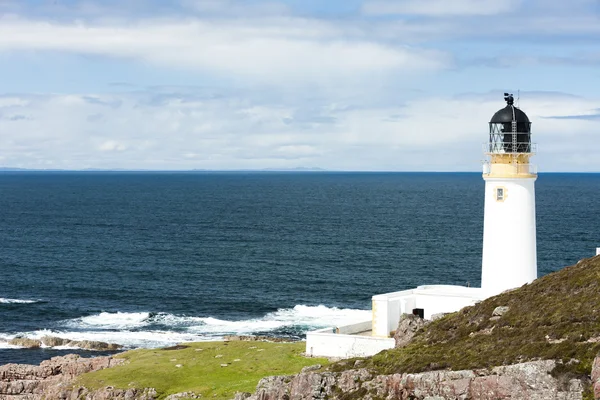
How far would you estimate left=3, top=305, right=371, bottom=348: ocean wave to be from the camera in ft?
230

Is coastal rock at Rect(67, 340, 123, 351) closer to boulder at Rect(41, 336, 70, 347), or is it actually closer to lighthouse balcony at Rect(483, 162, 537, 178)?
boulder at Rect(41, 336, 70, 347)

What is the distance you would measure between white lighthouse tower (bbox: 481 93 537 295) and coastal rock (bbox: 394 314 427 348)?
4184 mm

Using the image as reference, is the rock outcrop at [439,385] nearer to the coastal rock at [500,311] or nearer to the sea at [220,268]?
the coastal rock at [500,311]

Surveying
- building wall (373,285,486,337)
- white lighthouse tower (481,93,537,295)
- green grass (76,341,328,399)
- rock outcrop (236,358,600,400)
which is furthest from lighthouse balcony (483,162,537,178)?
rock outcrop (236,358,600,400)

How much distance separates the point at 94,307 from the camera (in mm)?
84188

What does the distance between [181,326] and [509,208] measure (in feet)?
119

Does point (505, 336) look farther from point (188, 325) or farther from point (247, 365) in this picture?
point (188, 325)

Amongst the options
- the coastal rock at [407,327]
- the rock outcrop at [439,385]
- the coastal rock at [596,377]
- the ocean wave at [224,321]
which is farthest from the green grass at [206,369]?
the coastal rock at [596,377]

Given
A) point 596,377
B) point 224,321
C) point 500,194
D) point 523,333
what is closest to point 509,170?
point 500,194

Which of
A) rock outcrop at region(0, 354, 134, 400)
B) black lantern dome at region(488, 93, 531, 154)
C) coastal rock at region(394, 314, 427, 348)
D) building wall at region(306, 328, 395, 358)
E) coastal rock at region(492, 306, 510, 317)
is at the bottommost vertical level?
rock outcrop at region(0, 354, 134, 400)

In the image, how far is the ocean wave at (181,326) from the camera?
70125 mm

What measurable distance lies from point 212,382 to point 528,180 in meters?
19.7

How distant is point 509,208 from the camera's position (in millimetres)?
47406

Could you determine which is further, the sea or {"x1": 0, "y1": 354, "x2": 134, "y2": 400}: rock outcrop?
the sea
